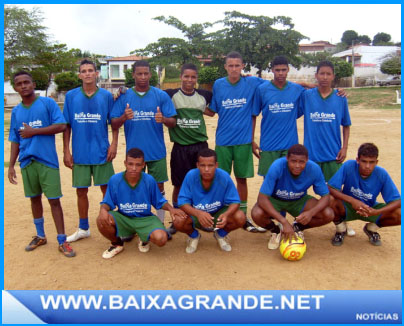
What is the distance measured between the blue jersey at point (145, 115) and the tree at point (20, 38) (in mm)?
32237

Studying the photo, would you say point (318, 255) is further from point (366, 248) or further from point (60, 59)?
point (60, 59)

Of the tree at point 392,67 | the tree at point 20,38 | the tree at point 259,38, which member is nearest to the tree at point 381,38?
the tree at point 392,67

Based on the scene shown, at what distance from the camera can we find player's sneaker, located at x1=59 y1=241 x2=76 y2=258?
4.36 metres

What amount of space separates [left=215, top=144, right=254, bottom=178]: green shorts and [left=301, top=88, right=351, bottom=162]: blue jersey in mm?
802

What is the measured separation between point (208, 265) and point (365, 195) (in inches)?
80.7

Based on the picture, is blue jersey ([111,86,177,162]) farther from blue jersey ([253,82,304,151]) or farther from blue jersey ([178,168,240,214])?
blue jersey ([253,82,304,151])

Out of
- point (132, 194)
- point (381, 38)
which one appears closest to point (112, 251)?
point (132, 194)

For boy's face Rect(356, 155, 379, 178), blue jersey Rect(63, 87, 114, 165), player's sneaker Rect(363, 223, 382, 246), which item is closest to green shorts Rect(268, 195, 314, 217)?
boy's face Rect(356, 155, 379, 178)

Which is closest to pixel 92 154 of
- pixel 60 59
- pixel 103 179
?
pixel 103 179

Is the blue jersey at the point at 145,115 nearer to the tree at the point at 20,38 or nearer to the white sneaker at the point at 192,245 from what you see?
the white sneaker at the point at 192,245

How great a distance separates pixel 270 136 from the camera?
5004 mm

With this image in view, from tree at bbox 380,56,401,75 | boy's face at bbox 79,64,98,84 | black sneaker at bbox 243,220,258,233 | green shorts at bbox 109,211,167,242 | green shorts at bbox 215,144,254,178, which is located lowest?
black sneaker at bbox 243,220,258,233

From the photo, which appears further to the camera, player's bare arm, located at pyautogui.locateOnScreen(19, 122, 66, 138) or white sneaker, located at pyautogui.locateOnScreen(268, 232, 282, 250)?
white sneaker, located at pyautogui.locateOnScreen(268, 232, 282, 250)

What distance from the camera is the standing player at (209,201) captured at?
4.28 metres
